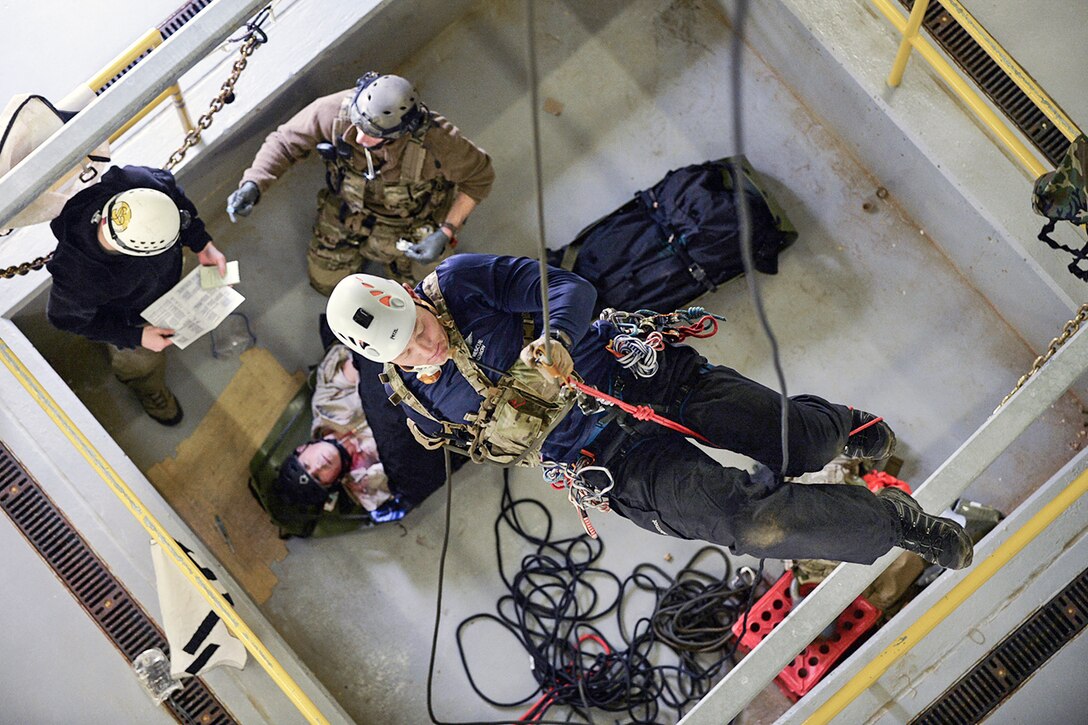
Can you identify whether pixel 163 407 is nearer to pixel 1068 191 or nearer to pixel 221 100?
pixel 221 100

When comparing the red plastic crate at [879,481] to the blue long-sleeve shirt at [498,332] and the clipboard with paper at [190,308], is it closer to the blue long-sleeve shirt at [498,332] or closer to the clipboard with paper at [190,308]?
the blue long-sleeve shirt at [498,332]

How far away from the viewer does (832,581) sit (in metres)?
3.25

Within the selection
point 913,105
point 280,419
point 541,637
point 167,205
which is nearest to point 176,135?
point 167,205

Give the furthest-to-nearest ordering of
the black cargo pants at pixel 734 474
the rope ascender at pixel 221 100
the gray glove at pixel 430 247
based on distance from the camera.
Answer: the gray glove at pixel 430 247
the rope ascender at pixel 221 100
the black cargo pants at pixel 734 474

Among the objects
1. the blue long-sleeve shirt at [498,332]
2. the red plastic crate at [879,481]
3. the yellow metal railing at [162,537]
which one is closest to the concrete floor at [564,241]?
the red plastic crate at [879,481]

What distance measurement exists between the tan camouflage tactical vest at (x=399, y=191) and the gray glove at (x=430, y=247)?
0.15 metres

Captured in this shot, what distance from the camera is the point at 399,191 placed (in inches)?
167

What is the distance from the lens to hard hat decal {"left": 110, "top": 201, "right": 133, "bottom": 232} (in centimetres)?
357

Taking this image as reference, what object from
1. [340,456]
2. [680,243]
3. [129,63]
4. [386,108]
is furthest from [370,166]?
[680,243]

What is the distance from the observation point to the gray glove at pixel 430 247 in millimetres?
4270

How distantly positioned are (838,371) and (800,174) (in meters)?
0.90

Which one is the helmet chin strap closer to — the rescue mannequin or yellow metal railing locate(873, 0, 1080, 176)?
the rescue mannequin

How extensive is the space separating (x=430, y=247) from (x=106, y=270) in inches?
48.0

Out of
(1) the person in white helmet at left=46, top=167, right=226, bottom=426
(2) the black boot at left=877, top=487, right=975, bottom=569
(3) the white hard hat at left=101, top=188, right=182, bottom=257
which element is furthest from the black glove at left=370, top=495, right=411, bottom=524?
(2) the black boot at left=877, top=487, right=975, bottom=569
